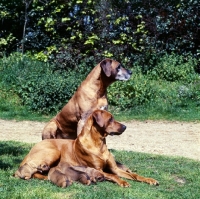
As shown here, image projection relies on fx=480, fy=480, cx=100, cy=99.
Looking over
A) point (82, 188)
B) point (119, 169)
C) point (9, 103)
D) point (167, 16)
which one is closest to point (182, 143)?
point (119, 169)

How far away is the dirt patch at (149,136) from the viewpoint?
9.71 metres

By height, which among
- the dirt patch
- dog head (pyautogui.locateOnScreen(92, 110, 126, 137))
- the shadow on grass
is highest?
dog head (pyautogui.locateOnScreen(92, 110, 126, 137))

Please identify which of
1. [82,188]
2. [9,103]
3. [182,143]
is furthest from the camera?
[9,103]

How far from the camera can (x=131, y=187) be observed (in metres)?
5.73

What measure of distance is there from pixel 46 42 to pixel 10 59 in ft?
5.86

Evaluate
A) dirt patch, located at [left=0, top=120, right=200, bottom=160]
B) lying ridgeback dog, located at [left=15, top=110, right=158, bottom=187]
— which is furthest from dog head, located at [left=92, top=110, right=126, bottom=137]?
dirt patch, located at [left=0, top=120, right=200, bottom=160]

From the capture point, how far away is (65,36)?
1823cm

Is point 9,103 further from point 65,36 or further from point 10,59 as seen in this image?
point 65,36

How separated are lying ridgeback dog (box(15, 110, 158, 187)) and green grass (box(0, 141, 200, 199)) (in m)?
0.19

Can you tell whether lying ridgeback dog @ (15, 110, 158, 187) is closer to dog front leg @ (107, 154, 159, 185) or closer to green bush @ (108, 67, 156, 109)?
dog front leg @ (107, 154, 159, 185)

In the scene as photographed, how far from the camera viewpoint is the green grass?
526 centimetres

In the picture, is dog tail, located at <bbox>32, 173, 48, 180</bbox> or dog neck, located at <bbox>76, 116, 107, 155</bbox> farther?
dog neck, located at <bbox>76, 116, 107, 155</bbox>

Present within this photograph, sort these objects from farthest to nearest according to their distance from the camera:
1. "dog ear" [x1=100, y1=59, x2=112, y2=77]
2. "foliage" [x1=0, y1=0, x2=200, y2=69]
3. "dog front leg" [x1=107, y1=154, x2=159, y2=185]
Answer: "foliage" [x1=0, y1=0, x2=200, y2=69] → "dog ear" [x1=100, y1=59, x2=112, y2=77] → "dog front leg" [x1=107, y1=154, x2=159, y2=185]

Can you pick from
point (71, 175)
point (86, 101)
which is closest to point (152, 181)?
point (71, 175)
